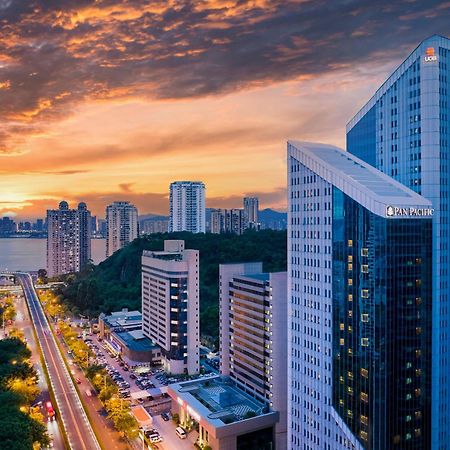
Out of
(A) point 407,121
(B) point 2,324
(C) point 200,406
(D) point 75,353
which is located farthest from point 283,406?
(B) point 2,324

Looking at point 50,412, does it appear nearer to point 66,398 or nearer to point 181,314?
point 66,398

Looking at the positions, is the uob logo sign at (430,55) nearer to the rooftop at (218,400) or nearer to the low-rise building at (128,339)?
the rooftop at (218,400)

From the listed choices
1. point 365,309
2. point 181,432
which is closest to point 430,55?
point 365,309

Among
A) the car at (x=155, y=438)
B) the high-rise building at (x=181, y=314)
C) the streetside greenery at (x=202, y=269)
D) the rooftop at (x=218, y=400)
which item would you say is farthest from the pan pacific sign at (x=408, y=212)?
the streetside greenery at (x=202, y=269)

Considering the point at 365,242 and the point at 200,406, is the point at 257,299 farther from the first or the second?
the point at 365,242

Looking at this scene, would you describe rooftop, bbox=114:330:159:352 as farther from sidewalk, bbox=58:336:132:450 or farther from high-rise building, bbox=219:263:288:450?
high-rise building, bbox=219:263:288:450

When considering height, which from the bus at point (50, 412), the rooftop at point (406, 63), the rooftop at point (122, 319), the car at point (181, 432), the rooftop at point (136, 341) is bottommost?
the car at point (181, 432)

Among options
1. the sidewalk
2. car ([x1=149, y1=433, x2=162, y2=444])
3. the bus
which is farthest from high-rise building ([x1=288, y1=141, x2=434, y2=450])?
the bus
